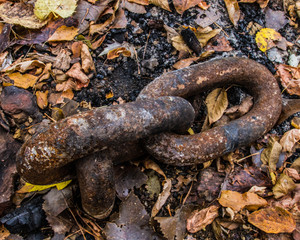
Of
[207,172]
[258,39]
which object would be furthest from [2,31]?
[258,39]

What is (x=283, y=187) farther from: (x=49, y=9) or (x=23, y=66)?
(x=49, y=9)

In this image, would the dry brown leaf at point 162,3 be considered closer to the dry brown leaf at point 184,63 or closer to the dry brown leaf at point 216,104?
the dry brown leaf at point 184,63

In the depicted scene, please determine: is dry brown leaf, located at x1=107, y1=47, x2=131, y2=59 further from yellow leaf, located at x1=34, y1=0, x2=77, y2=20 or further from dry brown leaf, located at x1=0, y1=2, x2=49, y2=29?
dry brown leaf, located at x1=0, y1=2, x2=49, y2=29

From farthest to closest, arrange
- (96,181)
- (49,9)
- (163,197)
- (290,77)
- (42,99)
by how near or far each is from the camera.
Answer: (290,77)
(49,9)
(42,99)
(163,197)
(96,181)

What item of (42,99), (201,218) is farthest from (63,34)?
(201,218)

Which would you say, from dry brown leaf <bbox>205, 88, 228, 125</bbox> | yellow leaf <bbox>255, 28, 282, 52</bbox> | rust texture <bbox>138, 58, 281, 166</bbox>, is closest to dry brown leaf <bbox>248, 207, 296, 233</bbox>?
rust texture <bbox>138, 58, 281, 166</bbox>

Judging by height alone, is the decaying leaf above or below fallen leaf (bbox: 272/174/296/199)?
below
